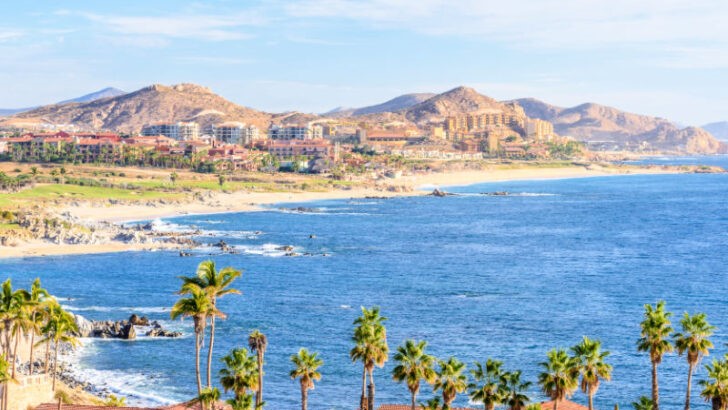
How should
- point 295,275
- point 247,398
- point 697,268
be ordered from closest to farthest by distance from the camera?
point 247,398
point 295,275
point 697,268

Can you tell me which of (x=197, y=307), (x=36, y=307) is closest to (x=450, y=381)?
(x=197, y=307)

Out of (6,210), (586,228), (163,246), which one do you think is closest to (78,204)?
(6,210)

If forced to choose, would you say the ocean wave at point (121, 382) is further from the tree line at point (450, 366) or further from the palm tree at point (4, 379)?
the tree line at point (450, 366)

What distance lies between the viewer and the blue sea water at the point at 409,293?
2817 inches

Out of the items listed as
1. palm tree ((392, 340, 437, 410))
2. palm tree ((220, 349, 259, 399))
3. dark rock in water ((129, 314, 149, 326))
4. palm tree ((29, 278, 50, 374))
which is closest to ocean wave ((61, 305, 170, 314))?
dark rock in water ((129, 314, 149, 326))

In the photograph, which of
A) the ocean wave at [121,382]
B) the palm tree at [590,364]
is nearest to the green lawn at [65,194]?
the ocean wave at [121,382]

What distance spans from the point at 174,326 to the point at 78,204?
9842cm

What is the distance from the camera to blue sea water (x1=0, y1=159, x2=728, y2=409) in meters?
71.6

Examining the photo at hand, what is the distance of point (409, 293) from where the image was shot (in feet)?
344

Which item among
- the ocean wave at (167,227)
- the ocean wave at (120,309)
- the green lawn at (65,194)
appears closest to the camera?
the ocean wave at (120,309)

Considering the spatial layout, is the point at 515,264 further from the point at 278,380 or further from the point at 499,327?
the point at 278,380

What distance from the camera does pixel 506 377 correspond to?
45.6 m

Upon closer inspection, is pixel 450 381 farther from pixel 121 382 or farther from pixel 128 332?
pixel 128 332

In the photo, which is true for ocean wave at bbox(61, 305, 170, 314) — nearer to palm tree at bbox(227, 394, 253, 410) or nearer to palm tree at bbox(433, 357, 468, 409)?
palm tree at bbox(227, 394, 253, 410)
